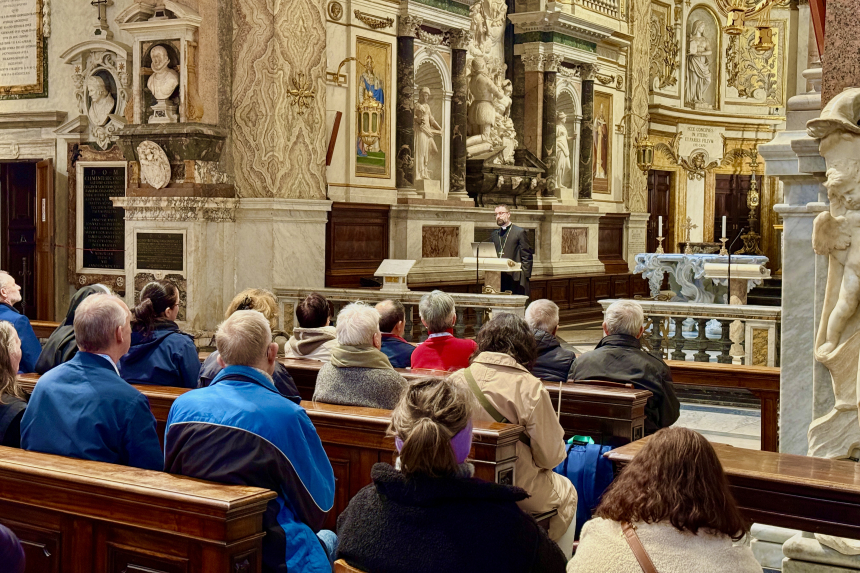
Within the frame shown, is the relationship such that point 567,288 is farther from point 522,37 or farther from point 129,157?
point 129,157

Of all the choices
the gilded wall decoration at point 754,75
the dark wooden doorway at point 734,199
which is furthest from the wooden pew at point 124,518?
the gilded wall decoration at point 754,75

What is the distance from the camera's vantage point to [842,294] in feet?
13.6

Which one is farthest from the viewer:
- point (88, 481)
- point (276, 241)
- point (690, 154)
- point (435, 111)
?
point (690, 154)

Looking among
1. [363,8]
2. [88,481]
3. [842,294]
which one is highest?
[363,8]

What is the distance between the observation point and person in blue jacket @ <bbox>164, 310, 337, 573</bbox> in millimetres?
3229

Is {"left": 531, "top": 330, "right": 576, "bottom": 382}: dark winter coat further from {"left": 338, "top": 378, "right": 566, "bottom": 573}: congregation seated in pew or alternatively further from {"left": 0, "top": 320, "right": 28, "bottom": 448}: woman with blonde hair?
{"left": 338, "top": 378, "right": 566, "bottom": 573}: congregation seated in pew

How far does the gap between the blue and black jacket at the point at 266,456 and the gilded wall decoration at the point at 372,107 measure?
9.73 m

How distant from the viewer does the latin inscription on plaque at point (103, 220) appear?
505 inches

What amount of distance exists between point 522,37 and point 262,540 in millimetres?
14199

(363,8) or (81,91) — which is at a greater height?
(363,8)

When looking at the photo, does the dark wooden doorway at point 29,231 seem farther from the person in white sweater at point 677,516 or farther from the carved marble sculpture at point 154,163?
the person in white sweater at point 677,516

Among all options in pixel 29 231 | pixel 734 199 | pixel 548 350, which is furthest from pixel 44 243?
pixel 734 199

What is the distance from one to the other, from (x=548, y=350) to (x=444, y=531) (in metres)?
3.44

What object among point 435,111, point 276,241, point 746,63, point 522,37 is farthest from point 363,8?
point 746,63
